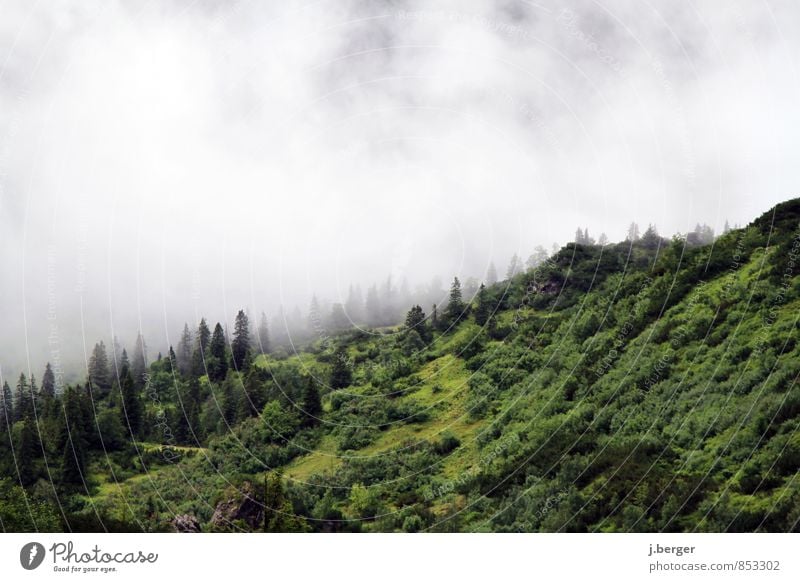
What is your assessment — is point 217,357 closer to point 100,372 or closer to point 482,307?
point 100,372

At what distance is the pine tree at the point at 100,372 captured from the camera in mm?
127812

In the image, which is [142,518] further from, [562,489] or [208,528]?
[562,489]

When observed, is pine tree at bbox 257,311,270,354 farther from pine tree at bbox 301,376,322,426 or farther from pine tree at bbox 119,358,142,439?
pine tree at bbox 301,376,322,426

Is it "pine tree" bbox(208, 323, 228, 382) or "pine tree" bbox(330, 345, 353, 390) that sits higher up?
"pine tree" bbox(208, 323, 228, 382)

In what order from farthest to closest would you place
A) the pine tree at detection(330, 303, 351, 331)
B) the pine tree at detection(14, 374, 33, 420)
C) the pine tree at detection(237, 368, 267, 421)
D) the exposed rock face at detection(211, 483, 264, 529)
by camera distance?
the pine tree at detection(330, 303, 351, 331) → the pine tree at detection(14, 374, 33, 420) → the pine tree at detection(237, 368, 267, 421) → the exposed rock face at detection(211, 483, 264, 529)

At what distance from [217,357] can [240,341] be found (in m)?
4.03

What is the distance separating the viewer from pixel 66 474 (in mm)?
92375

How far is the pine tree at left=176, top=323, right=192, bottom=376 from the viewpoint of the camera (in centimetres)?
14000

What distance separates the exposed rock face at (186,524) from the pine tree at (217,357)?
4678 cm

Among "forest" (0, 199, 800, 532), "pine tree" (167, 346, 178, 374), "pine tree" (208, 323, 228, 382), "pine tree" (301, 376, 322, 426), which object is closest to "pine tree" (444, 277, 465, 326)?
"forest" (0, 199, 800, 532)

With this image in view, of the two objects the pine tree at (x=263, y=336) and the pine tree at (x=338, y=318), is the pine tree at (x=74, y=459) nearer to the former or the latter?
the pine tree at (x=263, y=336)

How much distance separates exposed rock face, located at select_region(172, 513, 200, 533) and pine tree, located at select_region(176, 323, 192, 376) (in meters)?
66.1
